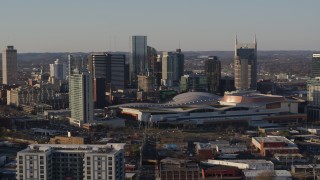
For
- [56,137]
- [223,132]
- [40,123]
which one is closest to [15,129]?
[40,123]

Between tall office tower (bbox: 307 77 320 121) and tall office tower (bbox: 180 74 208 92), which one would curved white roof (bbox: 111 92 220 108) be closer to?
tall office tower (bbox: 307 77 320 121)

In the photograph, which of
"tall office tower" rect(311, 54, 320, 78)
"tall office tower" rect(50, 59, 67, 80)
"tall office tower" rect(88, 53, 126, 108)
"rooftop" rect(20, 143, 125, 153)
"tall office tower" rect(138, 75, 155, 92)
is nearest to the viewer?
"rooftop" rect(20, 143, 125, 153)

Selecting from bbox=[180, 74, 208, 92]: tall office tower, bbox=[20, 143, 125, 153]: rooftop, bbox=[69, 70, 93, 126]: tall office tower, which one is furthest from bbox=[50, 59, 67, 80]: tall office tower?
bbox=[20, 143, 125, 153]: rooftop

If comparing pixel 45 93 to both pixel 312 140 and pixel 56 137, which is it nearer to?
pixel 56 137

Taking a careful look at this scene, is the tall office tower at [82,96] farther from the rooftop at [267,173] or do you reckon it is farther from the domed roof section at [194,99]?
the rooftop at [267,173]

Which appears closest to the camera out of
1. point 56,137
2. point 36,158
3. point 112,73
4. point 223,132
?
point 36,158

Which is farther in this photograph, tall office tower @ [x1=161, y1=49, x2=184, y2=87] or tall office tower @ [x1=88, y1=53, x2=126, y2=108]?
tall office tower @ [x1=161, y1=49, x2=184, y2=87]

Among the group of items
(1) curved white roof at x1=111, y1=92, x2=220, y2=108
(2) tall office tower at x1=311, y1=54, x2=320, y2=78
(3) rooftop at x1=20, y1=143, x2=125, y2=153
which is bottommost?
(1) curved white roof at x1=111, y1=92, x2=220, y2=108
